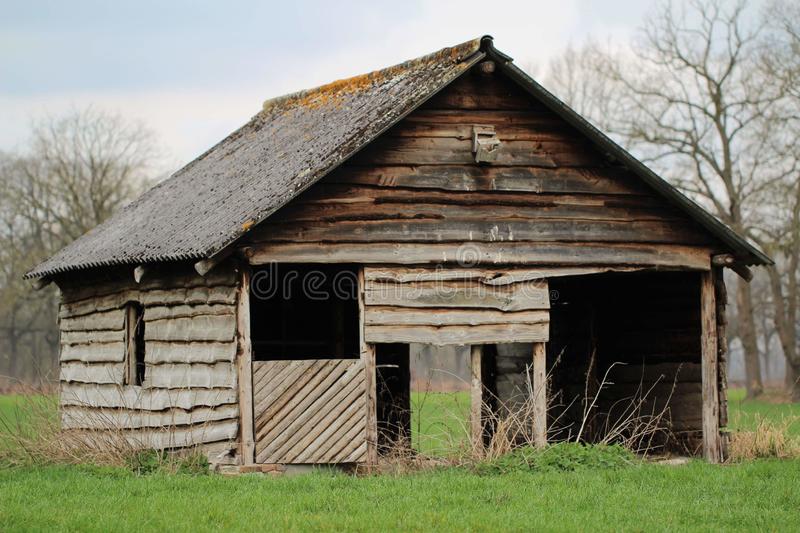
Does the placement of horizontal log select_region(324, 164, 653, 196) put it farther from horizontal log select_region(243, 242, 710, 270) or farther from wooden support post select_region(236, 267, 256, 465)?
wooden support post select_region(236, 267, 256, 465)

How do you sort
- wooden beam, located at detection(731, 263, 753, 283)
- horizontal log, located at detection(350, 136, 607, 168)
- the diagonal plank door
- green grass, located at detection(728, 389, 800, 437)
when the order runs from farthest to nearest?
green grass, located at detection(728, 389, 800, 437) < wooden beam, located at detection(731, 263, 753, 283) < horizontal log, located at detection(350, 136, 607, 168) < the diagonal plank door

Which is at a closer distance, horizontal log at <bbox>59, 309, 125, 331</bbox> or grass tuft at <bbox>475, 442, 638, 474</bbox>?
grass tuft at <bbox>475, 442, 638, 474</bbox>

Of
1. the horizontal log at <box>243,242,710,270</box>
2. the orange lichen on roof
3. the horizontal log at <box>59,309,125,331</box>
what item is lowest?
the horizontal log at <box>59,309,125,331</box>

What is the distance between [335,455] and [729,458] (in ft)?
17.9

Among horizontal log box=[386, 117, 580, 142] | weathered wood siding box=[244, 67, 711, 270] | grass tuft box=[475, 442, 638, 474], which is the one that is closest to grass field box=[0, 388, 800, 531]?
grass tuft box=[475, 442, 638, 474]

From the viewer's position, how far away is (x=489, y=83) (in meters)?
15.0

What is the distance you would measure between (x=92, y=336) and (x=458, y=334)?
6.40 meters

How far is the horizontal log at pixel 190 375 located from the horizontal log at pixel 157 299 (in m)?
0.82

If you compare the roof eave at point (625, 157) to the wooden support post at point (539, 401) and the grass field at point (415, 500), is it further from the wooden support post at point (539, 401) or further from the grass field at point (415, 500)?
the grass field at point (415, 500)

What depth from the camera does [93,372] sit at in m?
17.7

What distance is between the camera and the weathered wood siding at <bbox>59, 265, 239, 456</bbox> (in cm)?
1437

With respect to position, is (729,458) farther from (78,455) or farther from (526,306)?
(78,455)

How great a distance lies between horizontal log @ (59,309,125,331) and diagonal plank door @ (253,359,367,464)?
3624 mm

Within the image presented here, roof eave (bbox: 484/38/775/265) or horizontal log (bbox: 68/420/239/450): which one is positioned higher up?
roof eave (bbox: 484/38/775/265)
